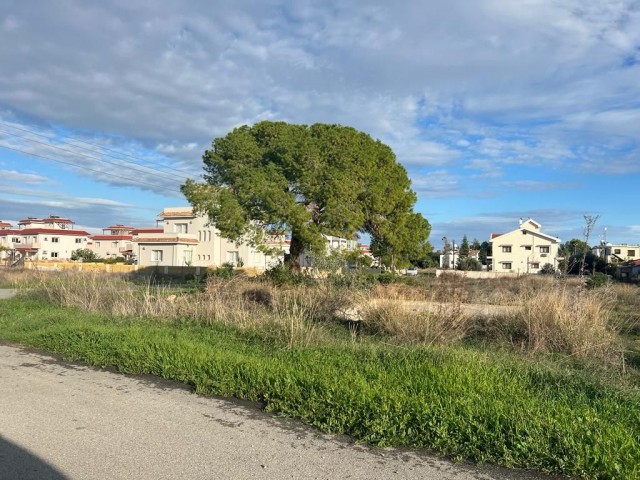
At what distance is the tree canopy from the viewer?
90.5 feet

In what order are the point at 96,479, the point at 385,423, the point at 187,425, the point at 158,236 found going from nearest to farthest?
the point at 96,479 < the point at 385,423 < the point at 187,425 < the point at 158,236

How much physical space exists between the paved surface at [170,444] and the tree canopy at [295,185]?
65.7 feet

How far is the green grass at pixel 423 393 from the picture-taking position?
449cm

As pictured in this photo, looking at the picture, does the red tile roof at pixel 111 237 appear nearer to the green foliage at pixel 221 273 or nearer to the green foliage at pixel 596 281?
the green foliage at pixel 221 273

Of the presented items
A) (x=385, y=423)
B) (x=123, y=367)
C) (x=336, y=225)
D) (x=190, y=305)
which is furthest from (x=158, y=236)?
(x=385, y=423)

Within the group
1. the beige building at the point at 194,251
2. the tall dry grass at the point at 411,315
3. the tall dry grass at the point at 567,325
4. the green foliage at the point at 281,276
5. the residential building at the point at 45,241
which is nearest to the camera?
→ the tall dry grass at the point at 567,325

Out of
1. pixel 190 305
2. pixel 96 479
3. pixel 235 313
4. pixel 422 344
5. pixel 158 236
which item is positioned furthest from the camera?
pixel 158 236

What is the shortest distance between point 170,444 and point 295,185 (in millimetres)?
24276

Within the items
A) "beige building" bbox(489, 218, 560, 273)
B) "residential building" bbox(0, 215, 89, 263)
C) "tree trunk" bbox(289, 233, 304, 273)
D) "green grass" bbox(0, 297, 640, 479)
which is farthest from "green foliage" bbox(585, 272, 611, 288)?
"residential building" bbox(0, 215, 89, 263)

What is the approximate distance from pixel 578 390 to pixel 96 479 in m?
4.97

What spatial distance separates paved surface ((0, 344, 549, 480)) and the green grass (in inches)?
10.2

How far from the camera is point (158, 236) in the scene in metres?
62.6

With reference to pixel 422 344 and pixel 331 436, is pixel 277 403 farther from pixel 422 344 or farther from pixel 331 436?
pixel 422 344

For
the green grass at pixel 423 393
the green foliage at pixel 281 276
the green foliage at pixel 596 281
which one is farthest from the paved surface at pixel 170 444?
the green foliage at pixel 596 281
